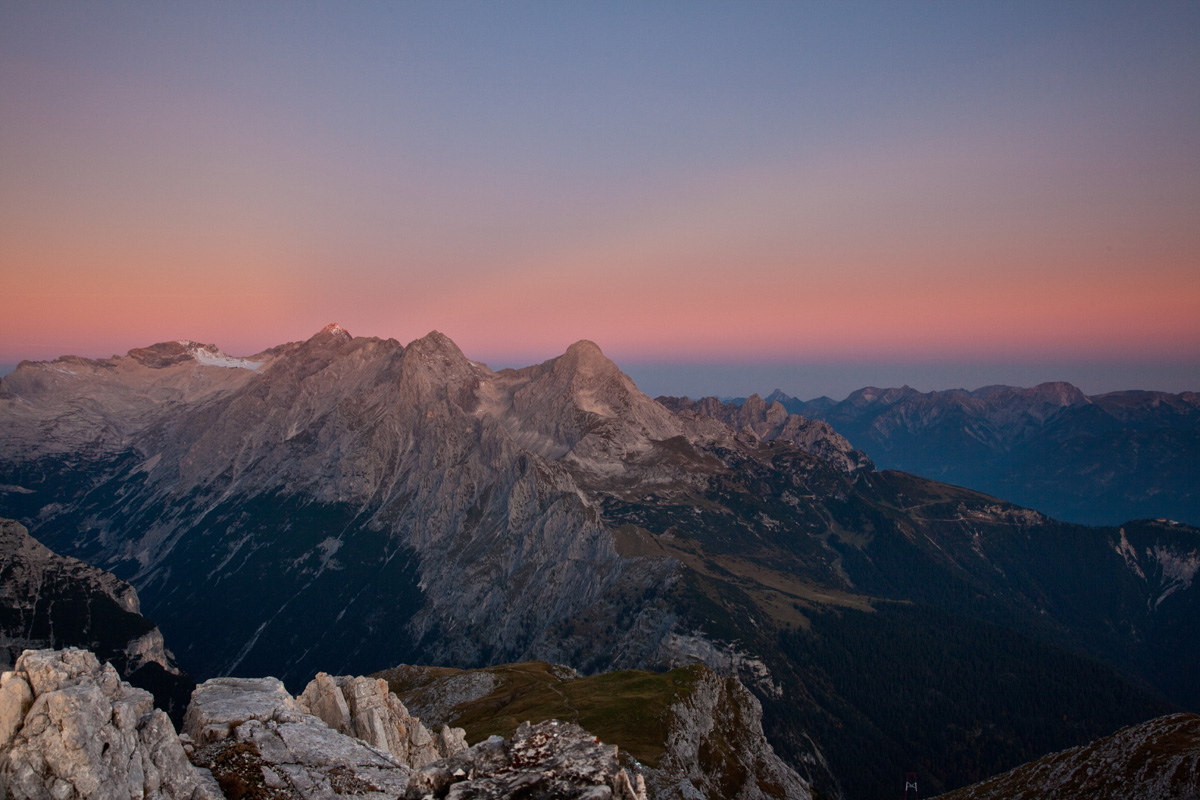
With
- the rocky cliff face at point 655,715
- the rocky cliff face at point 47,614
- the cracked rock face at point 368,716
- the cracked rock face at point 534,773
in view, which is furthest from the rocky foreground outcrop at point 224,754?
the rocky cliff face at point 47,614

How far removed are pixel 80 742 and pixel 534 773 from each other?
914 inches

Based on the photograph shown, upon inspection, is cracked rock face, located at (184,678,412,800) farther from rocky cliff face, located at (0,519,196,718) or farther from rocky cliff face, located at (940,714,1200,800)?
rocky cliff face, located at (0,519,196,718)

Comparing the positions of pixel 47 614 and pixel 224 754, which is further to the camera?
pixel 47 614

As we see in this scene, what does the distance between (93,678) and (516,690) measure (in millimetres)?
107584

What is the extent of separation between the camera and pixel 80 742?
26.2 m

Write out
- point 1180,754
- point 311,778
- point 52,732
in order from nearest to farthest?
point 52,732, point 311,778, point 1180,754

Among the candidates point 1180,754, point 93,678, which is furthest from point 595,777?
point 1180,754

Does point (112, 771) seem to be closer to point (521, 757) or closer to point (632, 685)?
point (521, 757)

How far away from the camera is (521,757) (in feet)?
63.0

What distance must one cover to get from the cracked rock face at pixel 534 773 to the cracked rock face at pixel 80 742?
60.2 ft

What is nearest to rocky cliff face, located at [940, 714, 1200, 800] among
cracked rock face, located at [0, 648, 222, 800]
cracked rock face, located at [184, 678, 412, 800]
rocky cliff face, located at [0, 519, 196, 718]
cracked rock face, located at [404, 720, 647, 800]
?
cracked rock face, located at [404, 720, 647, 800]

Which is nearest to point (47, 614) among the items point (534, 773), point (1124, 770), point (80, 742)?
point (80, 742)

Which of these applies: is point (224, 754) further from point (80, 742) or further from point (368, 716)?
point (368, 716)

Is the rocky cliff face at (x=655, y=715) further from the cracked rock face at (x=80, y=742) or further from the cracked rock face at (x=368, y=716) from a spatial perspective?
the cracked rock face at (x=80, y=742)
